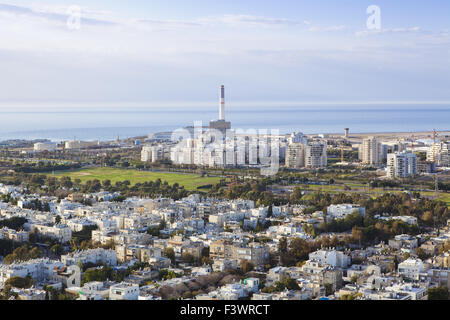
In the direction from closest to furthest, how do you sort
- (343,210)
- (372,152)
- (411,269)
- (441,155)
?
(411,269), (343,210), (441,155), (372,152)

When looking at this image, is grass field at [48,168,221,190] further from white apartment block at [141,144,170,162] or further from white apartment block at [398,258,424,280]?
white apartment block at [398,258,424,280]

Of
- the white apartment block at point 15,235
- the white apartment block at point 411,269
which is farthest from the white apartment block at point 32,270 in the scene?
the white apartment block at point 411,269

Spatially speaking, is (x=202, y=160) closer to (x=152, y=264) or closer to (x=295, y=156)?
(x=295, y=156)

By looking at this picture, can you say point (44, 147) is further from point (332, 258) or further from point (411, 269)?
point (411, 269)

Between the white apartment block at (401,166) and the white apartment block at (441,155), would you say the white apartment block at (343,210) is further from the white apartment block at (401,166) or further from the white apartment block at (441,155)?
the white apartment block at (441,155)

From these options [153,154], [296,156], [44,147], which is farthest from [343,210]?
[44,147]
